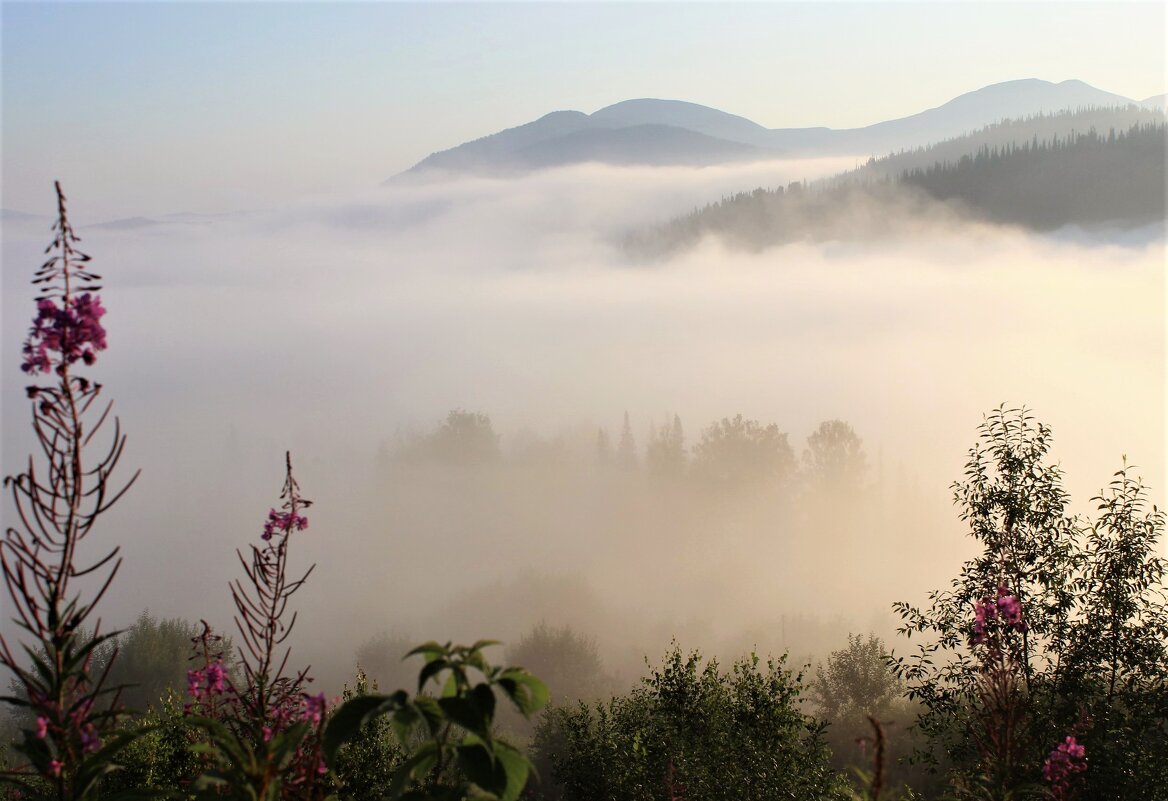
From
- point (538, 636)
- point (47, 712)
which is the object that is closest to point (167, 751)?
point (47, 712)

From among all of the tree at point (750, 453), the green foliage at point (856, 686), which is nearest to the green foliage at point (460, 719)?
the green foliage at point (856, 686)

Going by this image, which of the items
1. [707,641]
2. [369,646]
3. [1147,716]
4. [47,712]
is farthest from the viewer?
[707,641]

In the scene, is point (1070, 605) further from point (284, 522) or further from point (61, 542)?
point (61, 542)

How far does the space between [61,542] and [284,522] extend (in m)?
2.92

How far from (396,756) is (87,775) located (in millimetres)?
Result: 22378

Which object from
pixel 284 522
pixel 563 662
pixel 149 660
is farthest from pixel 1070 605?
pixel 563 662

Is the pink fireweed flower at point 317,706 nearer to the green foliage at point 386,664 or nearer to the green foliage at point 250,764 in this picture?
the green foliage at point 250,764

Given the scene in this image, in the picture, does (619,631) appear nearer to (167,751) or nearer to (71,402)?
(167,751)

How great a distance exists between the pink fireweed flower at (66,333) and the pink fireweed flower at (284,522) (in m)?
2.63

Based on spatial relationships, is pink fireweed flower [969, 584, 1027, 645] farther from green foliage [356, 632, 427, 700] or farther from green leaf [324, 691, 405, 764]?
green foliage [356, 632, 427, 700]

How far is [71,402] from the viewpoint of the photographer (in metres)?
3.80

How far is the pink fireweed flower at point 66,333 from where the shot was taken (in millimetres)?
3902

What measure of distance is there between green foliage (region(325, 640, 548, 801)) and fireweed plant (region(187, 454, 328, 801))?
0.62 metres

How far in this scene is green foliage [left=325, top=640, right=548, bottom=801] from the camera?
2.54 meters
